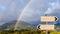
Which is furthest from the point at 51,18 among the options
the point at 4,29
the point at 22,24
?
the point at 22,24

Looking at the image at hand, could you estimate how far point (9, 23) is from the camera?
557 inches

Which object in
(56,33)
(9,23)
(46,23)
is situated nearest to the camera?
(46,23)

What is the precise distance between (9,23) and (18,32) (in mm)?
2399

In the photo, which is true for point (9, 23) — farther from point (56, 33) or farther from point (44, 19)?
point (44, 19)

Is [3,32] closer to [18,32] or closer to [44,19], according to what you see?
[18,32]

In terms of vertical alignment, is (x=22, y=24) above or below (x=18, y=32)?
above

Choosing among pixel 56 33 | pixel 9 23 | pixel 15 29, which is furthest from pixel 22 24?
pixel 56 33

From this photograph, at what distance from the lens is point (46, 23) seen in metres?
5.46

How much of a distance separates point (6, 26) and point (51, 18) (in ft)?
27.9

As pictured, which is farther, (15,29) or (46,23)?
(15,29)

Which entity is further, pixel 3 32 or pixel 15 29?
pixel 15 29

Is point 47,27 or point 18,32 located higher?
point 18,32

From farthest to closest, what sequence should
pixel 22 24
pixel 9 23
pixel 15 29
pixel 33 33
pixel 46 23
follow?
pixel 22 24 < pixel 9 23 < pixel 15 29 < pixel 33 33 < pixel 46 23

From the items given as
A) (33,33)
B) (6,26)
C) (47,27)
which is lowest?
(47,27)
